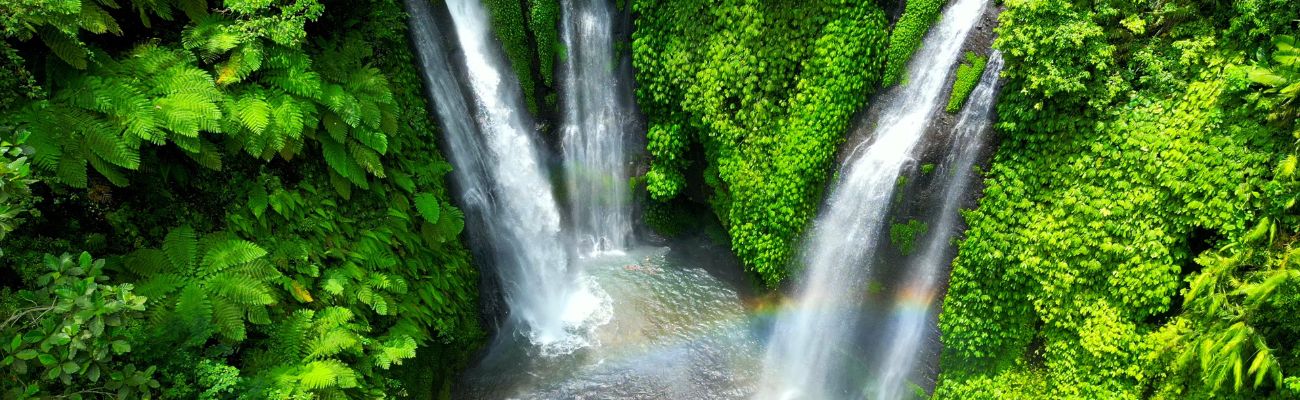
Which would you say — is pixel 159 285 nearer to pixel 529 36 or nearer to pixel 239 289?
pixel 239 289

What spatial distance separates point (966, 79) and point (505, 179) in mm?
7700

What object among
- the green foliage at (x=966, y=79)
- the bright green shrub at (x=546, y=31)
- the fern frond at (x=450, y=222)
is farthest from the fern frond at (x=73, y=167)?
the green foliage at (x=966, y=79)

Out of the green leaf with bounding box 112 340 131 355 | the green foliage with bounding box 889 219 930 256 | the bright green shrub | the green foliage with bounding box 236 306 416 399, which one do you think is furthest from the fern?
the green foliage with bounding box 889 219 930 256

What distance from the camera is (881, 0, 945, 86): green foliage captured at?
8.68 meters

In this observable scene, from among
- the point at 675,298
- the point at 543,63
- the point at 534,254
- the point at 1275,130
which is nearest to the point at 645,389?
the point at 675,298

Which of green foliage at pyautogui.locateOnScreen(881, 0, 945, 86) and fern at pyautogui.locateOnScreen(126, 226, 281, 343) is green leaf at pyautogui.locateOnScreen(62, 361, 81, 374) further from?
green foliage at pyautogui.locateOnScreen(881, 0, 945, 86)

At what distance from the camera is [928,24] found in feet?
28.6

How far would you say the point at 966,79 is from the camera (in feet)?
26.7

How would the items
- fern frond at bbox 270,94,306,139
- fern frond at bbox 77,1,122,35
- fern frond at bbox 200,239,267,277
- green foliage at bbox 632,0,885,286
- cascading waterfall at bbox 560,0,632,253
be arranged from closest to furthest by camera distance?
fern frond at bbox 77,1,122,35 → fern frond at bbox 200,239,267,277 → fern frond at bbox 270,94,306,139 → green foliage at bbox 632,0,885,286 → cascading waterfall at bbox 560,0,632,253

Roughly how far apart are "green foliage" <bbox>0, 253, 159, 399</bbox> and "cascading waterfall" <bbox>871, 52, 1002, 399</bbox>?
8764 millimetres

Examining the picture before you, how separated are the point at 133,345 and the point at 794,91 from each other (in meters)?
8.59

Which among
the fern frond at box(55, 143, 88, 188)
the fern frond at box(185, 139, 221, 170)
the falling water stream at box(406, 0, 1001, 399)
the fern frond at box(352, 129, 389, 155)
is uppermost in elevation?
the fern frond at box(55, 143, 88, 188)

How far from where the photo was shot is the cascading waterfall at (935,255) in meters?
8.02

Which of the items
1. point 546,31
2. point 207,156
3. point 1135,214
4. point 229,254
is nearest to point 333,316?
point 229,254
